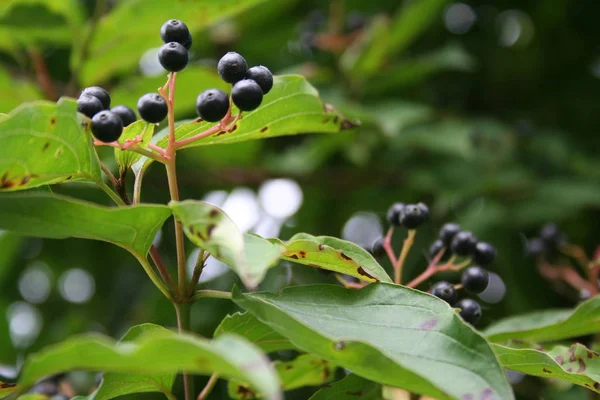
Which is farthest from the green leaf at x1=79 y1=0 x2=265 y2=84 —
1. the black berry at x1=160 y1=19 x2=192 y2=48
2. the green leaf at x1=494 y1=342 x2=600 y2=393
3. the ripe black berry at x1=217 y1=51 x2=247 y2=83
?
the green leaf at x1=494 y1=342 x2=600 y2=393

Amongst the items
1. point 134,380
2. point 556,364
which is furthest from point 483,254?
point 134,380

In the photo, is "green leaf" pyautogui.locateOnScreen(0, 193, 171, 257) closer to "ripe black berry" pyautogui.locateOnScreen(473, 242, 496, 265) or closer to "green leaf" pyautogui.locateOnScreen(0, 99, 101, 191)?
"green leaf" pyautogui.locateOnScreen(0, 99, 101, 191)

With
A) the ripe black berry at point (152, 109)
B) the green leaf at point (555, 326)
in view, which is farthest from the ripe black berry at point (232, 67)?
the green leaf at point (555, 326)

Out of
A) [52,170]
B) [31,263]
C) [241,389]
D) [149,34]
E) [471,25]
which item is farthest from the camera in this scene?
[31,263]

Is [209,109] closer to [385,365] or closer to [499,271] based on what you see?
[385,365]

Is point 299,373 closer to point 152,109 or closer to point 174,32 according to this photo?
point 152,109

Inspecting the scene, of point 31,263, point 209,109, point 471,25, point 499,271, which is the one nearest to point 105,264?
point 31,263
